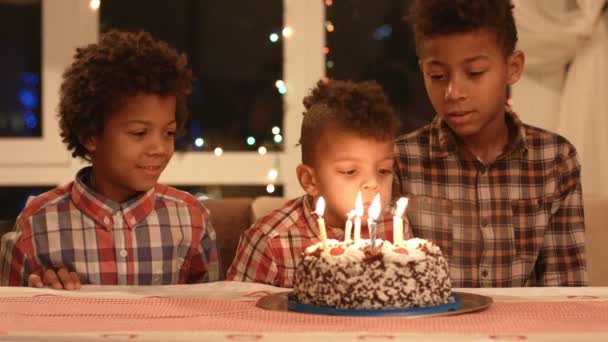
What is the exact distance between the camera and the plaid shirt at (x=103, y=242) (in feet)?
7.30

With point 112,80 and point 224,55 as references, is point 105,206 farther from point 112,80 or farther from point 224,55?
point 224,55

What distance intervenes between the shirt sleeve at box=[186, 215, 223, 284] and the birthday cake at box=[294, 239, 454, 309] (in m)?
0.78

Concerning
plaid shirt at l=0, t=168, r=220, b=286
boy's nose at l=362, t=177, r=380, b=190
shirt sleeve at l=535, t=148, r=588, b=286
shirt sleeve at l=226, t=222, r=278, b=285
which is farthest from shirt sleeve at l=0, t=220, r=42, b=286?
shirt sleeve at l=535, t=148, r=588, b=286

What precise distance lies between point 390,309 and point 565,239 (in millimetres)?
1089

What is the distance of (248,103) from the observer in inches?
161

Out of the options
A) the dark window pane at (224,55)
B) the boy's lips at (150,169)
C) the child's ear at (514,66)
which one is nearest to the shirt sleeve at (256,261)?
the boy's lips at (150,169)

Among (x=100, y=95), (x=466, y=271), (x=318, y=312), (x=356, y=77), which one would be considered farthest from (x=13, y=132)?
(x=318, y=312)

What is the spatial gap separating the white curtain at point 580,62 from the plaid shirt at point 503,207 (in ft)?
3.69

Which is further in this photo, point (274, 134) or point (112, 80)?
point (274, 134)

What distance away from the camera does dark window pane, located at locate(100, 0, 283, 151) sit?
4.03 m

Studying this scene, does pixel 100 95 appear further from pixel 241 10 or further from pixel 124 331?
pixel 241 10

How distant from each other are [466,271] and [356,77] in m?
1.78

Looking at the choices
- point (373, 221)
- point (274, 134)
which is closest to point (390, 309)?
point (373, 221)

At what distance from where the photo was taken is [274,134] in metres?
3.99
